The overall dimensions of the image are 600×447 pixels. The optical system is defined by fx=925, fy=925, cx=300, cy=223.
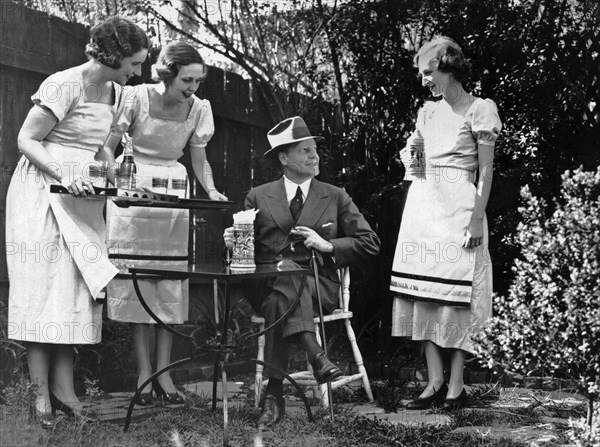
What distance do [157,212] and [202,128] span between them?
54 centimetres

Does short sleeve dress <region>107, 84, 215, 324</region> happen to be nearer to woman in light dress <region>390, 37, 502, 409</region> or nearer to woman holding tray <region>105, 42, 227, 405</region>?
woman holding tray <region>105, 42, 227, 405</region>

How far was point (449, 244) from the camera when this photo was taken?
5043mm

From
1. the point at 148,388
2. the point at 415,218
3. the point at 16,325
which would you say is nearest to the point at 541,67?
the point at 415,218

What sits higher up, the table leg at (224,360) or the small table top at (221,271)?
the small table top at (221,271)

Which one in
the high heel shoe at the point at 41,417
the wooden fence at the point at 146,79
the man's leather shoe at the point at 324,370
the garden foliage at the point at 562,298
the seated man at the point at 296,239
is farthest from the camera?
the wooden fence at the point at 146,79

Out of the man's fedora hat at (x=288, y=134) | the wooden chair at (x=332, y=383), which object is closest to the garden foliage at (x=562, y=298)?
the wooden chair at (x=332, y=383)

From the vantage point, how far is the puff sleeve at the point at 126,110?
485 centimetres

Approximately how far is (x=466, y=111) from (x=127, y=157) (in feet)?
6.07

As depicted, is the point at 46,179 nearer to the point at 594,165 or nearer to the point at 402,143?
the point at 402,143

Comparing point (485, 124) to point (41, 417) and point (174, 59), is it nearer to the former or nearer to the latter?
point (174, 59)

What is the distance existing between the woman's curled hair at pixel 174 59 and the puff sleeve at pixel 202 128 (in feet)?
1.00

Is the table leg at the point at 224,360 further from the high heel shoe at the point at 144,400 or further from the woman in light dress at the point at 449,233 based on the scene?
the woman in light dress at the point at 449,233

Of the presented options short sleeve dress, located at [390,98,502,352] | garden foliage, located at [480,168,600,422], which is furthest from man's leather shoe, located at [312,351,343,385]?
short sleeve dress, located at [390,98,502,352]

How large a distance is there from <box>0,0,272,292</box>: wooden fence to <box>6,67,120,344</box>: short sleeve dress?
771 mm
